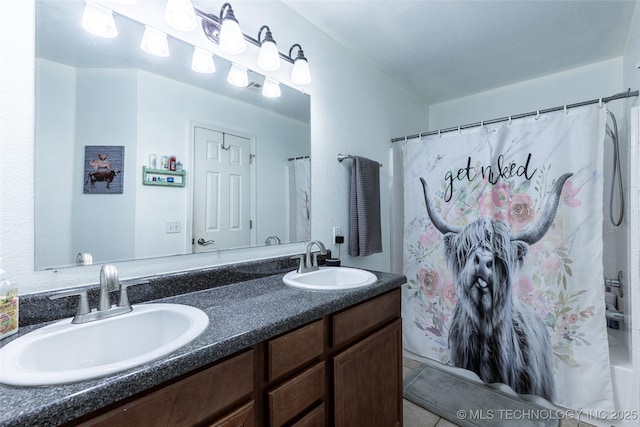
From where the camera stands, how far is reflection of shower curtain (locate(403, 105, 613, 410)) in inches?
65.4

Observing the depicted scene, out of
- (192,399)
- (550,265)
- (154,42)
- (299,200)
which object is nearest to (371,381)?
(192,399)

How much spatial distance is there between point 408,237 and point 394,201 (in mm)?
369

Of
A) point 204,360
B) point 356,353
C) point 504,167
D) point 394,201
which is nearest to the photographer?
point 204,360

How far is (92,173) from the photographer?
102 cm

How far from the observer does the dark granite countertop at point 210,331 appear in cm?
51

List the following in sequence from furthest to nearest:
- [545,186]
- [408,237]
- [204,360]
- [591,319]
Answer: [408,237], [545,186], [591,319], [204,360]

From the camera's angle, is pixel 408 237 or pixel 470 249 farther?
pixel 408 237

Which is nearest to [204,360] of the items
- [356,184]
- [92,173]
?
[92,173]

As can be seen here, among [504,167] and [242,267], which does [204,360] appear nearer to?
[242,267]

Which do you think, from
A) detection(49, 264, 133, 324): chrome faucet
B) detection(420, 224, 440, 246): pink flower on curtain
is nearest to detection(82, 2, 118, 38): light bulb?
detection(49, 264, 133, 324): chrome faucet

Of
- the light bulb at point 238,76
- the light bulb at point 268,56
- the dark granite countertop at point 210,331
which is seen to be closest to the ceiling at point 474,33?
the light bulb at point 268,56

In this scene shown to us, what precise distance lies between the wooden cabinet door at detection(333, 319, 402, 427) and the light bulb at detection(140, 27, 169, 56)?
4.64 feet

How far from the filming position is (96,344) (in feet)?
2.76

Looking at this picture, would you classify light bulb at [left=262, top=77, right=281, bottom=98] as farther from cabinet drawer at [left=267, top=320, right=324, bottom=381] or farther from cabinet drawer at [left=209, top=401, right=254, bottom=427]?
cabinet drawer at [left=209, top=401, right=254, bottom=427]
